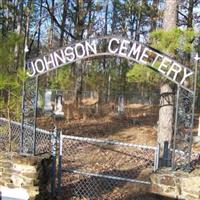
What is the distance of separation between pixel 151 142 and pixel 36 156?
7618 mm

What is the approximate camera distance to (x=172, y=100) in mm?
10438

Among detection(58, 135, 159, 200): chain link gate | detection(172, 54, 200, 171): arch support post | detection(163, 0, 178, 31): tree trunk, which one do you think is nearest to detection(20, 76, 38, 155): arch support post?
detection(58, 135, 159, 200): chain link gate

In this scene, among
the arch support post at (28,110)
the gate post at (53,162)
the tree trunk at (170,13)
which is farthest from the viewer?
the tree trunk at (170,13)

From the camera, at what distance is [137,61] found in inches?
263

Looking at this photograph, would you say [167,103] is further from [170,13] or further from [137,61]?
[137,61]

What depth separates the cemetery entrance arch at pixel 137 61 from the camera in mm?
6436

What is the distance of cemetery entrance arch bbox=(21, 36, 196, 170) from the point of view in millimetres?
6436

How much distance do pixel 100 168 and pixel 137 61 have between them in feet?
14.3

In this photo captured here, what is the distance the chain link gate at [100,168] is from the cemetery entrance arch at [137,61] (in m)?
0.66

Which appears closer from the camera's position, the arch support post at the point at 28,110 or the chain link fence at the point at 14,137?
the arch support post at the point at 28,110

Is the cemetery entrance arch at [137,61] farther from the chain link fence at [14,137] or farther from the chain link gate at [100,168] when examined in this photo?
the chain link gate at [100,168]

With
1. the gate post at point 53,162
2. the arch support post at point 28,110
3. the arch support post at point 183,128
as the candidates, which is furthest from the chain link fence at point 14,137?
the arch support post at point 183,128

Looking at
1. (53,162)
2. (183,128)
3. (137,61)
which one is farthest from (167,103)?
(137,61)

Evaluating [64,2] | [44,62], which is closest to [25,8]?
[64,2]
